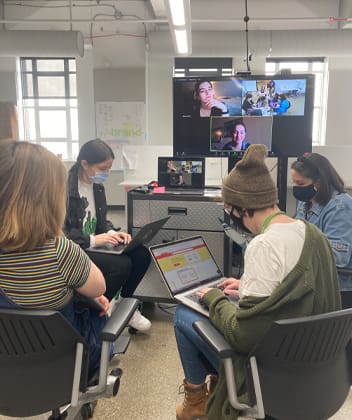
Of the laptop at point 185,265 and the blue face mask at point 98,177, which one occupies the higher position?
the blue face mask at point 98,177

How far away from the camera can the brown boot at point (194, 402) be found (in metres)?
1.49

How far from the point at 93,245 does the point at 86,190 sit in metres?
0.38

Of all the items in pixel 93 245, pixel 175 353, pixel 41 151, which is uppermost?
pixel 41 151

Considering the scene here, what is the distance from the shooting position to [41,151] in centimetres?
107

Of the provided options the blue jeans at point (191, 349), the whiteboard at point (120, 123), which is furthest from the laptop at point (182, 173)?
the whiteboard at point (120, 123)

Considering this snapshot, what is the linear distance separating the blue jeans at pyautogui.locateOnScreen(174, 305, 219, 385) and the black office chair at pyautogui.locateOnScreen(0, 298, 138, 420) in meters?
0.30

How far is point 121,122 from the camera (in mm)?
6289

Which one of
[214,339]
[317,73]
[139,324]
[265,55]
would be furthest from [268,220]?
[317,73]

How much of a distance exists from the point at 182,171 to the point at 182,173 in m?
0.01

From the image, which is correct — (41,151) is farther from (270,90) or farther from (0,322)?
(270,90)

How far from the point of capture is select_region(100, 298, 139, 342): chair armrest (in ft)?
3.60

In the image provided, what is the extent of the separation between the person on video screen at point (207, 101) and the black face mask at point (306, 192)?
0.90 metres

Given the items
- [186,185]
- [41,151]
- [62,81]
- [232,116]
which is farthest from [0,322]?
[62,81]

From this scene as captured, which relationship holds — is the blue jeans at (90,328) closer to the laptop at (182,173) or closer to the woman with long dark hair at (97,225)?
the woman with long dark hair at (97,225)
